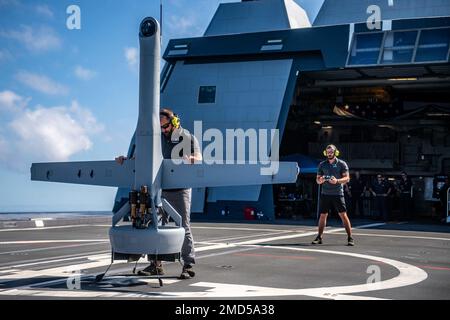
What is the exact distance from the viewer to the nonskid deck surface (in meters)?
5.81

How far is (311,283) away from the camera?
6.50 metres

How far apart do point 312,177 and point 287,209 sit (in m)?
4.54

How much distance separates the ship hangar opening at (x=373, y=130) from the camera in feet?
82.6

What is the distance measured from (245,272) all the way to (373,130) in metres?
24.9

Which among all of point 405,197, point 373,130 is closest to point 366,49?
point 405,197

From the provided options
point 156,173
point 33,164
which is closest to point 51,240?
point 33,164

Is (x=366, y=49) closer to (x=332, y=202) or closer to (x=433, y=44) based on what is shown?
(x=433, y=44)

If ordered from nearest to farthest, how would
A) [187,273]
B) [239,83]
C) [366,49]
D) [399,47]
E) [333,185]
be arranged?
[187,273], [333,185], [399,47], [366,49], [239,83]

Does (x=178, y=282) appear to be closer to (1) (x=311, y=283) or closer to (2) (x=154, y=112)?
(1) (x=311, y=283)

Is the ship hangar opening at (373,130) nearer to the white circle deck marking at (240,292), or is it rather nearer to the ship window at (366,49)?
the ship window at (366,49)

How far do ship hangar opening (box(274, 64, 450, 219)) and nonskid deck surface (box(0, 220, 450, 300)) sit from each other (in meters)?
13.9

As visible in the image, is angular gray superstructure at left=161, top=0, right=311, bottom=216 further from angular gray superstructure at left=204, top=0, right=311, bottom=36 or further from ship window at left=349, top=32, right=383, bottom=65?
ship window at left=349, top=32, right=383, bottom=65

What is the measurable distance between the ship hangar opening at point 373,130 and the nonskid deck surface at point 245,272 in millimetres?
13860

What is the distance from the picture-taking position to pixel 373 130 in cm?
3081
